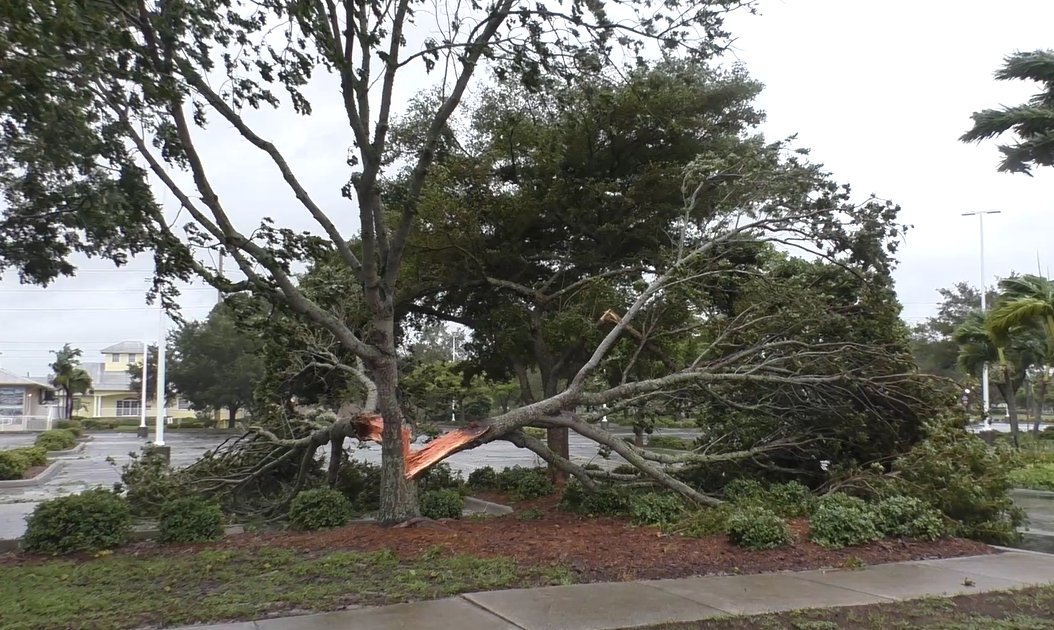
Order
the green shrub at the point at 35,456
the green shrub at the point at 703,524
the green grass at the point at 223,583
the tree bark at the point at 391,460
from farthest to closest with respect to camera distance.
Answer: the green shrub at the point at 35,456, the tree bark at the point at 391,460, the green shrub at the point at 703,524, the green grass at the point at 223,583

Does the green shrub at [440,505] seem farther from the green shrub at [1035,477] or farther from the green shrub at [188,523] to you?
the green shrub at [1035,477]

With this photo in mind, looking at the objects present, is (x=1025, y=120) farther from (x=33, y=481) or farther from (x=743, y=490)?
(x=33, y=481)

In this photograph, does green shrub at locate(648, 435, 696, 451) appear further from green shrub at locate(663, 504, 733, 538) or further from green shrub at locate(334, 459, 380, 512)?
green shrub at locate(663, 504, 733, 538)

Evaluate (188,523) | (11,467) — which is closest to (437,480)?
(188,523)

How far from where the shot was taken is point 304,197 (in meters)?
9.52

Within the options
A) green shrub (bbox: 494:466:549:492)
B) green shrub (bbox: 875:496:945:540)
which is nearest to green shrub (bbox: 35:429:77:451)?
green shrub (bbox: 494:466:549:492)

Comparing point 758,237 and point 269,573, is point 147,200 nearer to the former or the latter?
point 269,573

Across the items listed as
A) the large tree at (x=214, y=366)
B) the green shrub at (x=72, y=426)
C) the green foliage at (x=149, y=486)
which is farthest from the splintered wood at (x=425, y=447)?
the large tree at (x=214, y=366)

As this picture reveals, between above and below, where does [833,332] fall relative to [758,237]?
below

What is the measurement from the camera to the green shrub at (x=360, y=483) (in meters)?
12.9

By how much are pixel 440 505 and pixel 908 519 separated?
5.86 m

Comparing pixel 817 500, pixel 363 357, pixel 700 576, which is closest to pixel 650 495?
pixel 817 500

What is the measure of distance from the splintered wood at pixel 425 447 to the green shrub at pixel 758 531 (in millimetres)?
3625

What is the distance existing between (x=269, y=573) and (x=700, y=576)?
13.1 ft
